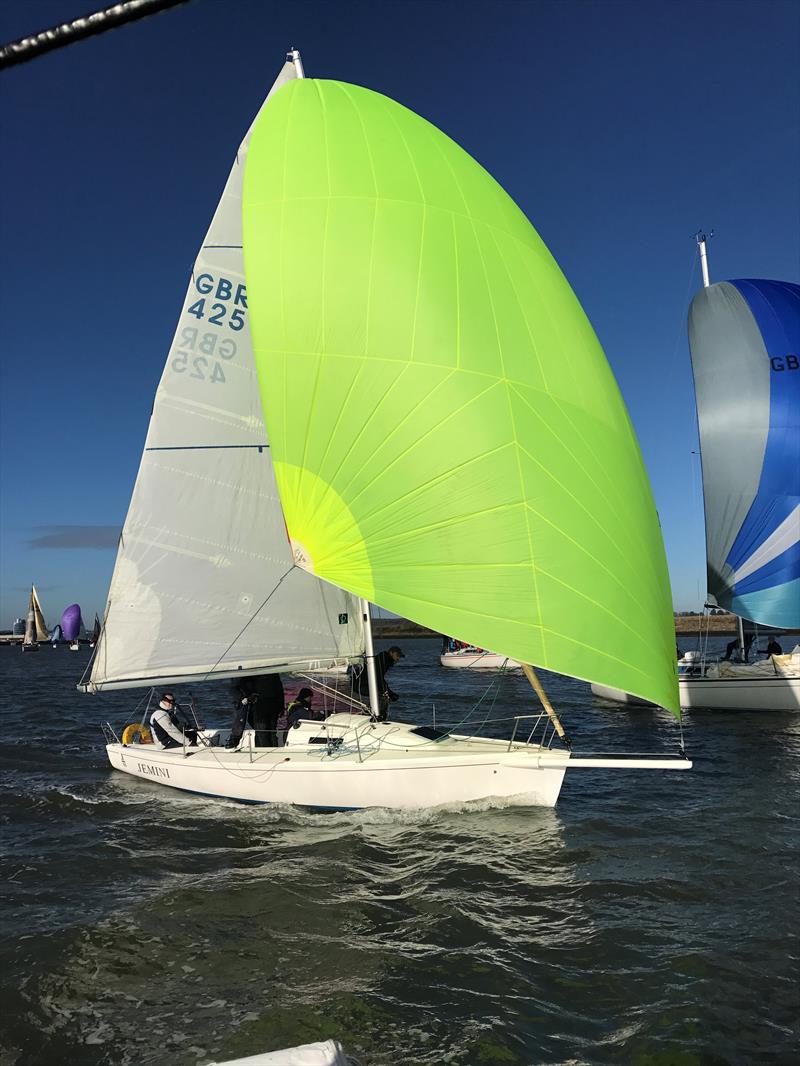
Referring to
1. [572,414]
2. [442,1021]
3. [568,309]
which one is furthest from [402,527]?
[442,1021]

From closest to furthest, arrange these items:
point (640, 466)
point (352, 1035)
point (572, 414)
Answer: point (352, 1035), point (572, 414), point (640, 466)

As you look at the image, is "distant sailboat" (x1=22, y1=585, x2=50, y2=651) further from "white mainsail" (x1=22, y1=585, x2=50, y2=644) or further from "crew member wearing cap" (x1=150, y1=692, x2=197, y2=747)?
"crew member wearing cap" (x1=150, y1=692, x2=197, y2=747)

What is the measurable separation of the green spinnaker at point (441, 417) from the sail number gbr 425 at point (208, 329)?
3.45 m

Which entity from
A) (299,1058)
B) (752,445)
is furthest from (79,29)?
(752,445)

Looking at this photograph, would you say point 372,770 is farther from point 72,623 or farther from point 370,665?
point 72,623

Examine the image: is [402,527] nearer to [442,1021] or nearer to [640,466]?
[640,466]

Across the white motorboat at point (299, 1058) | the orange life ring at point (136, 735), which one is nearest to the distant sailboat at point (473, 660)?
the orange life ring at point (136, 735)

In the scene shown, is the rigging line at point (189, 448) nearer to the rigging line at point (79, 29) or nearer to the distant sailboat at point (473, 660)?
the rigging line at point (79, 29)

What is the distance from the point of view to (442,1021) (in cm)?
496

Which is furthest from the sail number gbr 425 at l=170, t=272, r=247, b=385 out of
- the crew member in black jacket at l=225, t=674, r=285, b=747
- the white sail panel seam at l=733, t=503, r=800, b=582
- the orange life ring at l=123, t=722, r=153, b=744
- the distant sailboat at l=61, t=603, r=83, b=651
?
the distant sailboat at l=61, t=603, r=83, b=651

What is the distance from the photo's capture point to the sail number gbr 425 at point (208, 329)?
11633 mm

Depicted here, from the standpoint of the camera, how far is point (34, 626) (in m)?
77.3

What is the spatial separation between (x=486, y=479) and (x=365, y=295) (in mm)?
2428

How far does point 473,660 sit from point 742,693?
17205 millimetres
